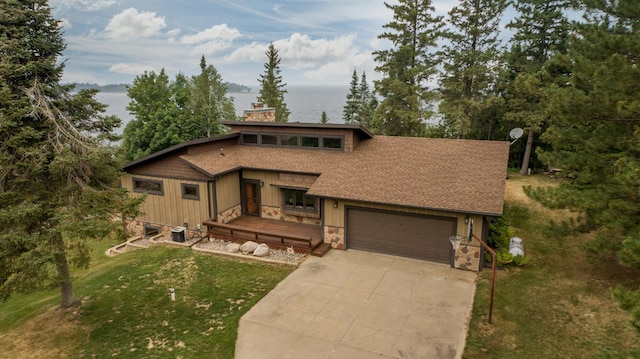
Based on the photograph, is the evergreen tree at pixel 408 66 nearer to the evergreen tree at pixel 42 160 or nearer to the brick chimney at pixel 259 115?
the brick chimney at pixel 259 115

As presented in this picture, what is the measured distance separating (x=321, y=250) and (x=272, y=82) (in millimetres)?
43023

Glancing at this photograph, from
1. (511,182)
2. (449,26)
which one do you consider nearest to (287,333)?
(511,182)

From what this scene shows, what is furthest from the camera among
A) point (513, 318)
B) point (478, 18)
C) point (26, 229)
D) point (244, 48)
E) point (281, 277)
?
point (244, 48)

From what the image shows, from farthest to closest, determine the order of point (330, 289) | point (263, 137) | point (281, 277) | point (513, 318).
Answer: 1. point (263, 137)
2. point (281, 277)
3. point (330, 289)
4. point (513, 318)

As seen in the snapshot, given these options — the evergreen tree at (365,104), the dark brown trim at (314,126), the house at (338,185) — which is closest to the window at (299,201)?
the house at (338,185)

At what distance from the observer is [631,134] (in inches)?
431

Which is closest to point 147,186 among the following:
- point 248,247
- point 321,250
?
point 248,247

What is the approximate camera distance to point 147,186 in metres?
17.8

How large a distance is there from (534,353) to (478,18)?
27.4 meters

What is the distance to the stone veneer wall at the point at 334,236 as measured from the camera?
50.9ft

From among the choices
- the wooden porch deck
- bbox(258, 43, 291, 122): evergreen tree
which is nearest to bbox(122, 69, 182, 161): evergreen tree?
bbox(258, 43, 291, 122): evergreen tree

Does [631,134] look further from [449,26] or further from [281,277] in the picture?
[449,26]

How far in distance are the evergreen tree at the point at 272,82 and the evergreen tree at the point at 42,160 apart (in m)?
43.0

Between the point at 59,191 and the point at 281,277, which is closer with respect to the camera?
the point at 59,191
